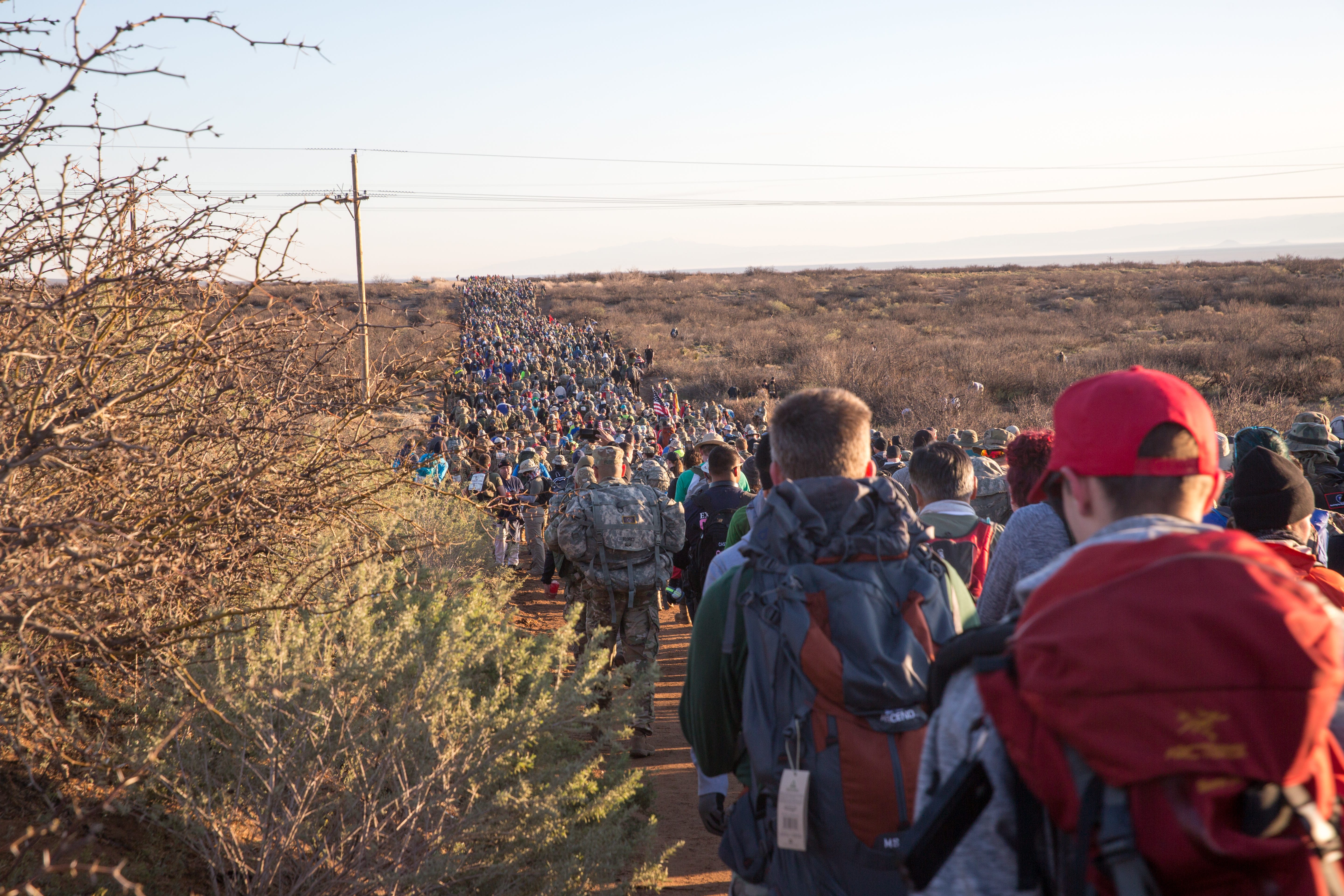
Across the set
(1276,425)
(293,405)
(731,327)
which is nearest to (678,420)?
(1276,425)

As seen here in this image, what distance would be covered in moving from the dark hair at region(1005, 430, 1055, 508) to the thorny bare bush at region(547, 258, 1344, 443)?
16213 mm

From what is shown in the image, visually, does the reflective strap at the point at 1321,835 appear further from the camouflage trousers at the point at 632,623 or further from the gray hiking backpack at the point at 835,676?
the camouflage trousers at the point at 632,623

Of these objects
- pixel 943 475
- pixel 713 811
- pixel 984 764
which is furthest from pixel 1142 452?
pixel 943 475

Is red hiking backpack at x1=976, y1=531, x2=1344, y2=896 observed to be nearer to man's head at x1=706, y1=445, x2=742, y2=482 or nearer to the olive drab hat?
man's head at x1=706, y1=445, x2=742, y2=482

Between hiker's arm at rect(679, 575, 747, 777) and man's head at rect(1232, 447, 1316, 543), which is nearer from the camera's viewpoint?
hiker's arm at rect(679, 575, 747, 777)

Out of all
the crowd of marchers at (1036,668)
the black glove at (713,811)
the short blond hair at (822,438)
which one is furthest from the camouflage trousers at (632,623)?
the short blond hair at (822,438)

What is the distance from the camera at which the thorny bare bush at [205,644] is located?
2889 mm

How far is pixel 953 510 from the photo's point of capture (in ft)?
11.4

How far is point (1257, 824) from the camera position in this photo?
95 centimetres

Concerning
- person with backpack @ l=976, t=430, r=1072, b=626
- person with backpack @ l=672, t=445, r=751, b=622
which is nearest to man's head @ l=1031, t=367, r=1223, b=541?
person with backpack @ l=976, t=430, r=1072, b=626

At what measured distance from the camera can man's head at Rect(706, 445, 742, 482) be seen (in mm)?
5977

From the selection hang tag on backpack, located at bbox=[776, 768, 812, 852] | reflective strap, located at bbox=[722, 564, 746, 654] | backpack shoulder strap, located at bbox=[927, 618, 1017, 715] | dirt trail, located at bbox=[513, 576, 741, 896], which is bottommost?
dirt trail, located at bbox=[513, 576, 741, 896]

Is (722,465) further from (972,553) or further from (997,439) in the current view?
(997,439)

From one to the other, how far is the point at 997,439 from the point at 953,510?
271 inches
